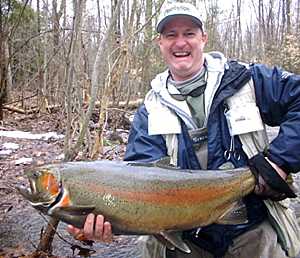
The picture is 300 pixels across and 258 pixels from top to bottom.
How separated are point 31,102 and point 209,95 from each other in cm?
1688

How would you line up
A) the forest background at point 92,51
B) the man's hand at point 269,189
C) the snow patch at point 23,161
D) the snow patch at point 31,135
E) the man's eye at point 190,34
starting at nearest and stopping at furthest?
the man's hand at point 269,189
the man's eye at point 190,34
the forest background at point 92,51
the snow patch at point 23,161
the snow patch at point 31,135

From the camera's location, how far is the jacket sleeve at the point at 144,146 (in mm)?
2934

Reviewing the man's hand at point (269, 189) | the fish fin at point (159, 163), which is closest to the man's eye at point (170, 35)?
the fish fin at point (159, 163)

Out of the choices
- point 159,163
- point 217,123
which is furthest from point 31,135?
point 159,163

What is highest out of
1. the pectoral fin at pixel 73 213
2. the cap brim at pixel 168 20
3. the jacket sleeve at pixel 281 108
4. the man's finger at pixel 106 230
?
the cap brim at pixel 168 20

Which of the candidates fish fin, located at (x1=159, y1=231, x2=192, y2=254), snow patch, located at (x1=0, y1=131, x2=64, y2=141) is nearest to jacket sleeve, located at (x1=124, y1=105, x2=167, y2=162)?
fish fin, located at (x1=159, y1=231, x2=192, y2=254)

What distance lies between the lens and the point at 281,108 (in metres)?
2.85

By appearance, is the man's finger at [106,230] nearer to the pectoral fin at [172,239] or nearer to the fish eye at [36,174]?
the pectoral fin at [172,239]

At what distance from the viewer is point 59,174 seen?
240 cm

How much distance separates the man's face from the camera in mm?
2988

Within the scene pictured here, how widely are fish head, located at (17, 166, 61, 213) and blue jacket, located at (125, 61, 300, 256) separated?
2.24 feet

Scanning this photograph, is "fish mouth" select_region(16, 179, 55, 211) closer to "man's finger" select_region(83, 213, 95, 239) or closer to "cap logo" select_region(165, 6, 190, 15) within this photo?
"man's finger" select_region(83, 213, 95, 239)

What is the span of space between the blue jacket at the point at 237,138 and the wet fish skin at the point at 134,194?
8.8 inches

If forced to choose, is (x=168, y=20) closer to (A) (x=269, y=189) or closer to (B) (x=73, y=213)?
(A) (x=269, y=189)
